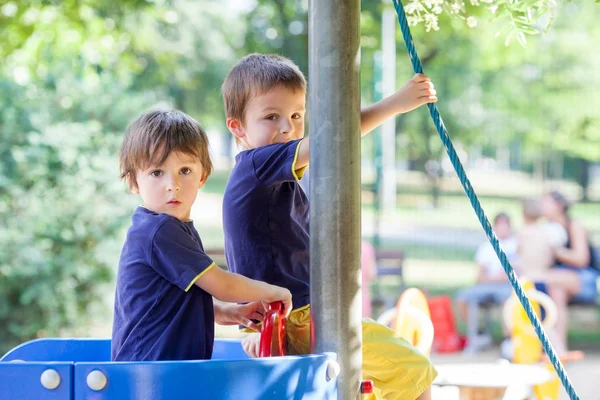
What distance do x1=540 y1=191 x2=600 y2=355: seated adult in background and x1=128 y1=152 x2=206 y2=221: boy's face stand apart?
643cm

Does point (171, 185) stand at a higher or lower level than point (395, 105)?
lower

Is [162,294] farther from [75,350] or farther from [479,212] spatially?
[479,212]

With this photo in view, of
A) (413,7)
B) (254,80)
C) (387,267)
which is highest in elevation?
(413,7)

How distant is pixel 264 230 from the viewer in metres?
2.40

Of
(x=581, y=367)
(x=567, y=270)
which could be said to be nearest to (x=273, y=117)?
(x=581, y=367)

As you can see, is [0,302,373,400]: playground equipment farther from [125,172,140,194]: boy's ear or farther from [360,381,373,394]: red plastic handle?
[125,172,140,194]: boy's ear

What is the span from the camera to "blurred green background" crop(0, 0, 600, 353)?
732 centimetres

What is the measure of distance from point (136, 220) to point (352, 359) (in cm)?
67

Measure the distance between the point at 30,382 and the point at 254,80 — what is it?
1057 mm

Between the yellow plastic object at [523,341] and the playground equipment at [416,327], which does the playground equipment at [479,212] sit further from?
the yellow plastic object at [523,341]

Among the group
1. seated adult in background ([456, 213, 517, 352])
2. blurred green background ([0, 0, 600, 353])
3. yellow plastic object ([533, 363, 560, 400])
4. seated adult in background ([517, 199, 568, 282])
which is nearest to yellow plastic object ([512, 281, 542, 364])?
yellow plastic object ([533, 363, 560, 400])

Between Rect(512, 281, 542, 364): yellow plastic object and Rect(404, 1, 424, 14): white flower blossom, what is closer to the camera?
Rect(404, 1, 424, 14): white flower blossom

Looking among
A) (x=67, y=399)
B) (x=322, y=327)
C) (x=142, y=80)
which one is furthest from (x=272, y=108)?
(x=142, y=80)

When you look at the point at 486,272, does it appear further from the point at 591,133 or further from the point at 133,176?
the point at 133,176
